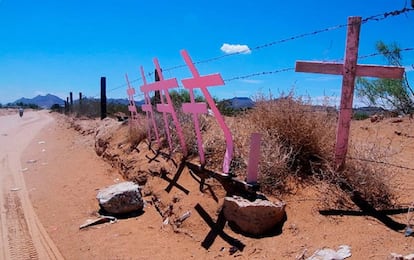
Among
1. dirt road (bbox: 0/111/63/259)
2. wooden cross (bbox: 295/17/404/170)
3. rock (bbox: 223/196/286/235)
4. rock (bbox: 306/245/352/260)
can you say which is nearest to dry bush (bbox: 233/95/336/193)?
wooden cross (bbox: 295/17/404/170)

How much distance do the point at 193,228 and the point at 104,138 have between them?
319 inches

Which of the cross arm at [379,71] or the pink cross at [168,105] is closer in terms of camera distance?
the cross arm at [379,71]

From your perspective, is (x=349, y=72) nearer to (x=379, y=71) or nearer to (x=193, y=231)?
(x=379, y=71)

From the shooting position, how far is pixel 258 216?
16.0 feet

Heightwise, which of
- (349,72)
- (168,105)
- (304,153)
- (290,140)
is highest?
(349,72)

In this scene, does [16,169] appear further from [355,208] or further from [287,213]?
[355,208]

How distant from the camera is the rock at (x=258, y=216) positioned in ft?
15.9

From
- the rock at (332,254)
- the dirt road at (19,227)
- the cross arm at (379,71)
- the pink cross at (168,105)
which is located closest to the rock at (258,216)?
the rock at (332,254)

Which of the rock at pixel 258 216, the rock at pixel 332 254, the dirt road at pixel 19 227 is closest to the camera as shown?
the rock at pixel 332 254

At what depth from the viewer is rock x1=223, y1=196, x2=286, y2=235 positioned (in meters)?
4.85

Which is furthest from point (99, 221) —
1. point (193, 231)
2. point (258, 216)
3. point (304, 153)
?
point (304, 153)

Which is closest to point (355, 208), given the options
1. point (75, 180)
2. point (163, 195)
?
point (163, 195)

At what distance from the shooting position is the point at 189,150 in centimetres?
781

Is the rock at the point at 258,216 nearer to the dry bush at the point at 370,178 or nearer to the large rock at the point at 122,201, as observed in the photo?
the dry bush at the point at 370,178
